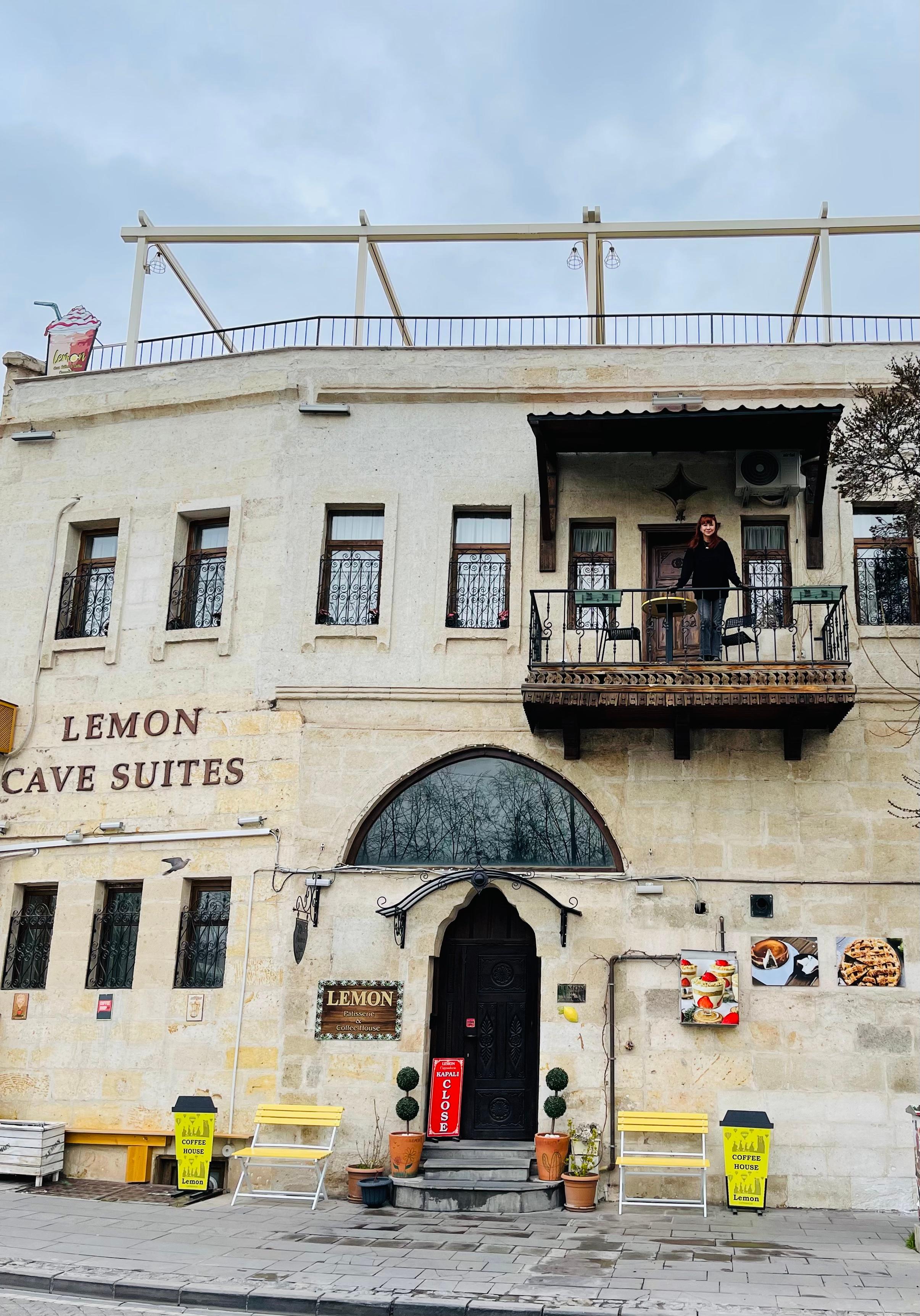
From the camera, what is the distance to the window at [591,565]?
51.0 feet

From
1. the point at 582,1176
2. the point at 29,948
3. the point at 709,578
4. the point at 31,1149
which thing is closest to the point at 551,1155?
the point at 582,1176

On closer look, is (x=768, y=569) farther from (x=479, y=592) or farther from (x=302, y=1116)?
(x=302, y=1116)

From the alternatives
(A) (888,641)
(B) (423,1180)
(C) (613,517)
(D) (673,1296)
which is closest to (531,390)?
(C) (613,517)

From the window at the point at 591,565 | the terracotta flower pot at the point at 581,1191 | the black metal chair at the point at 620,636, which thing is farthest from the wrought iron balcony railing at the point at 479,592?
the terracotta flower pot at the point at 581,1191

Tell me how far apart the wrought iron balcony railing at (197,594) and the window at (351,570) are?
53.7 inches

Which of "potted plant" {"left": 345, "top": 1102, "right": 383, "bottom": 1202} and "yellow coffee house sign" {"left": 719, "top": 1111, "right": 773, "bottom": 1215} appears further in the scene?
"potted plant" {"left": 345, "top": 1102, "right": 383, "bottom": 1202}

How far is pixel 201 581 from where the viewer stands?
54.7ft

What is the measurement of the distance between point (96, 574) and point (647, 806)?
802 centimetres

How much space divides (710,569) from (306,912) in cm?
613

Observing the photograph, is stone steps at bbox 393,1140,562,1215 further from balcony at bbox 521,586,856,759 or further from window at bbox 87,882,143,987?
balcony at bbox 521,586,856,759

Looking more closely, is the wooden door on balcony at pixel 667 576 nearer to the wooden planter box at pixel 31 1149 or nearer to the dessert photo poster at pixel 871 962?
the dessert photo poster at pixel 871 962

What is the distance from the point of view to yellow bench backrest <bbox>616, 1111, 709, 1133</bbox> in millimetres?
13227

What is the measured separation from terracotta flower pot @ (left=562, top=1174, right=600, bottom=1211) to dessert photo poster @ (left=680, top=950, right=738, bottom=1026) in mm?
1971

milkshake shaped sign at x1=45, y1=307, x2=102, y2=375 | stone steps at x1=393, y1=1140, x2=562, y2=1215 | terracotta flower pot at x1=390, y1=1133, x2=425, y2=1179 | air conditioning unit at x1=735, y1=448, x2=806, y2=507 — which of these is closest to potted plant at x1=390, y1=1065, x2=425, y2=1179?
terracotta flower pot at x1=390, y1=1133, x2=425, y2=1179
